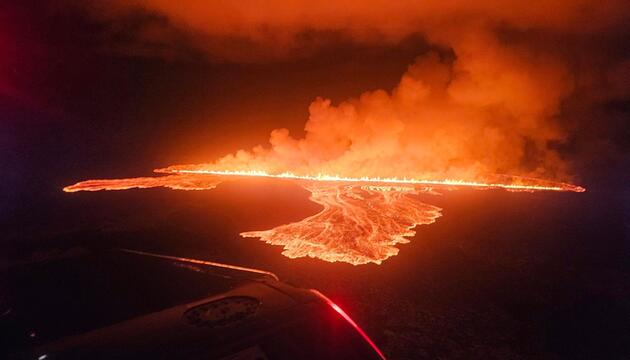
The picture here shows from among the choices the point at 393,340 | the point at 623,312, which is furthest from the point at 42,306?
→ the point at 623,312

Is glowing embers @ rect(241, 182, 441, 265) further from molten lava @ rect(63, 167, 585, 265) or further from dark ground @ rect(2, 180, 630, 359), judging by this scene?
dark ground @ rect(2, 180, 630, 359)

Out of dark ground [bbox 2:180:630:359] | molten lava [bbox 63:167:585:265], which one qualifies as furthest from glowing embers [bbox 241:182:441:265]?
dark ground [bbox 2:180:630:359]

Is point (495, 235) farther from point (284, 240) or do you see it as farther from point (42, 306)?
point (42, 306)

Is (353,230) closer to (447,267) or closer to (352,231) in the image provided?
(352,231)

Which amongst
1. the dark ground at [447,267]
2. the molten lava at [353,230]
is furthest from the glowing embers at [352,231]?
the dark ground at [447,267]

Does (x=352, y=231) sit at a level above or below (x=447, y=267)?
above

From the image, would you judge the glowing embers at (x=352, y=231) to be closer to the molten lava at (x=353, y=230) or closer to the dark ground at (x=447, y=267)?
the molten lava at (x=353, y=230)

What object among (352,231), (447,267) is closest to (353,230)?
(352,231)
